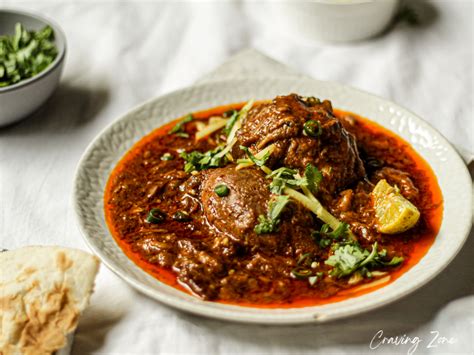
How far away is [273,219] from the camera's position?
4809mm

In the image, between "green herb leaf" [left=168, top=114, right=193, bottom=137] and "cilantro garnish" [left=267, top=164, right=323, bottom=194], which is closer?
"cilantro garnish" [left=267, top=164, right=323, bottom=194]

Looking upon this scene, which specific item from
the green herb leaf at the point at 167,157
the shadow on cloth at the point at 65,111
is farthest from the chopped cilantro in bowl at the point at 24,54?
the green herb leaf at the point at 167,157

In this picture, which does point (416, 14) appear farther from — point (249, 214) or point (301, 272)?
point (301, 272)

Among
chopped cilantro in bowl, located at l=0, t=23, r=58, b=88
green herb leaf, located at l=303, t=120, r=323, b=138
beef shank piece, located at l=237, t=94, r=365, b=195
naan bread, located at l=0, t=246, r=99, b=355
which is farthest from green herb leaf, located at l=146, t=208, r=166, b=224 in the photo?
chopped cilantro in bowl, located at l=0, t=23, r=58, b=88

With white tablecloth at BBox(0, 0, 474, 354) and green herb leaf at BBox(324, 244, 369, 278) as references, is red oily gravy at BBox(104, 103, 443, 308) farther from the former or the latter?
white tablecloth at BBox(0, 0, 474, 354)

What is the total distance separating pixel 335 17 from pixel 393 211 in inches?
150

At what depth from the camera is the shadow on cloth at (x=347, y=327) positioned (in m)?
4.61

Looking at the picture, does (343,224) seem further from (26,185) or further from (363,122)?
(26,185)

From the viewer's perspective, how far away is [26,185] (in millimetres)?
6348

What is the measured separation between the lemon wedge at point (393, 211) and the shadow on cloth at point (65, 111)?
11.9 ft

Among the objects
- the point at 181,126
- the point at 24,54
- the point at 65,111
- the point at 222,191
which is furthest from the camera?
the point at 65,111

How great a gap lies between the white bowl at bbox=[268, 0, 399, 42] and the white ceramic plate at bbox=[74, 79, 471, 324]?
1619 millimetres

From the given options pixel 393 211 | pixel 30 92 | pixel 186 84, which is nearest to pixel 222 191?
pixel 393 211

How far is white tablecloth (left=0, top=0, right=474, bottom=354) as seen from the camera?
4676 millimetres
